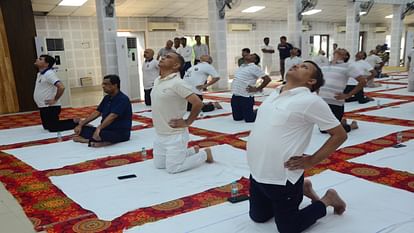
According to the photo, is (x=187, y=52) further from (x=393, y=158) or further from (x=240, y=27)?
(x=393, y=158)

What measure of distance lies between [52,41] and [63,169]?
210 inches

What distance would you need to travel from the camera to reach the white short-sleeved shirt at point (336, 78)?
429 centimetres

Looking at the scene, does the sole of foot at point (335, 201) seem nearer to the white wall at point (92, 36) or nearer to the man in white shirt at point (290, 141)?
the man in white shirt at point (290, 141)

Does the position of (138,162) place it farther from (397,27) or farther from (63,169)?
(397,27)

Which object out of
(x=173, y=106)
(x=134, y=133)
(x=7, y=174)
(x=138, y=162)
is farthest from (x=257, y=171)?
(x=134, y=133)

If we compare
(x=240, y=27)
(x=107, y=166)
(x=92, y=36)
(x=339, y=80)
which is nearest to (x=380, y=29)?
(x=240, y=27)

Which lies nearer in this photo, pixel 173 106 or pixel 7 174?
pixel 173 106

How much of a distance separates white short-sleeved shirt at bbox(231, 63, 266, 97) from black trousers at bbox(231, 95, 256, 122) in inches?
2.8

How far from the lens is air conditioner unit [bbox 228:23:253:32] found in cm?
1425

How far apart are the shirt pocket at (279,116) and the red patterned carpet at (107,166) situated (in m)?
0.91

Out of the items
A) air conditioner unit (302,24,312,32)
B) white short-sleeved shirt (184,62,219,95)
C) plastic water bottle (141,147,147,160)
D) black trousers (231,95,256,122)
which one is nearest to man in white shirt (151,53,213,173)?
plastic water bottle (141,147,147,160)

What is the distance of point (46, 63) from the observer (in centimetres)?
498

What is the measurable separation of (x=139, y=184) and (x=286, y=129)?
153 cm

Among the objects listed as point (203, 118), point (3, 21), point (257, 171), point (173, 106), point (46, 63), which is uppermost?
point (3, 21)
